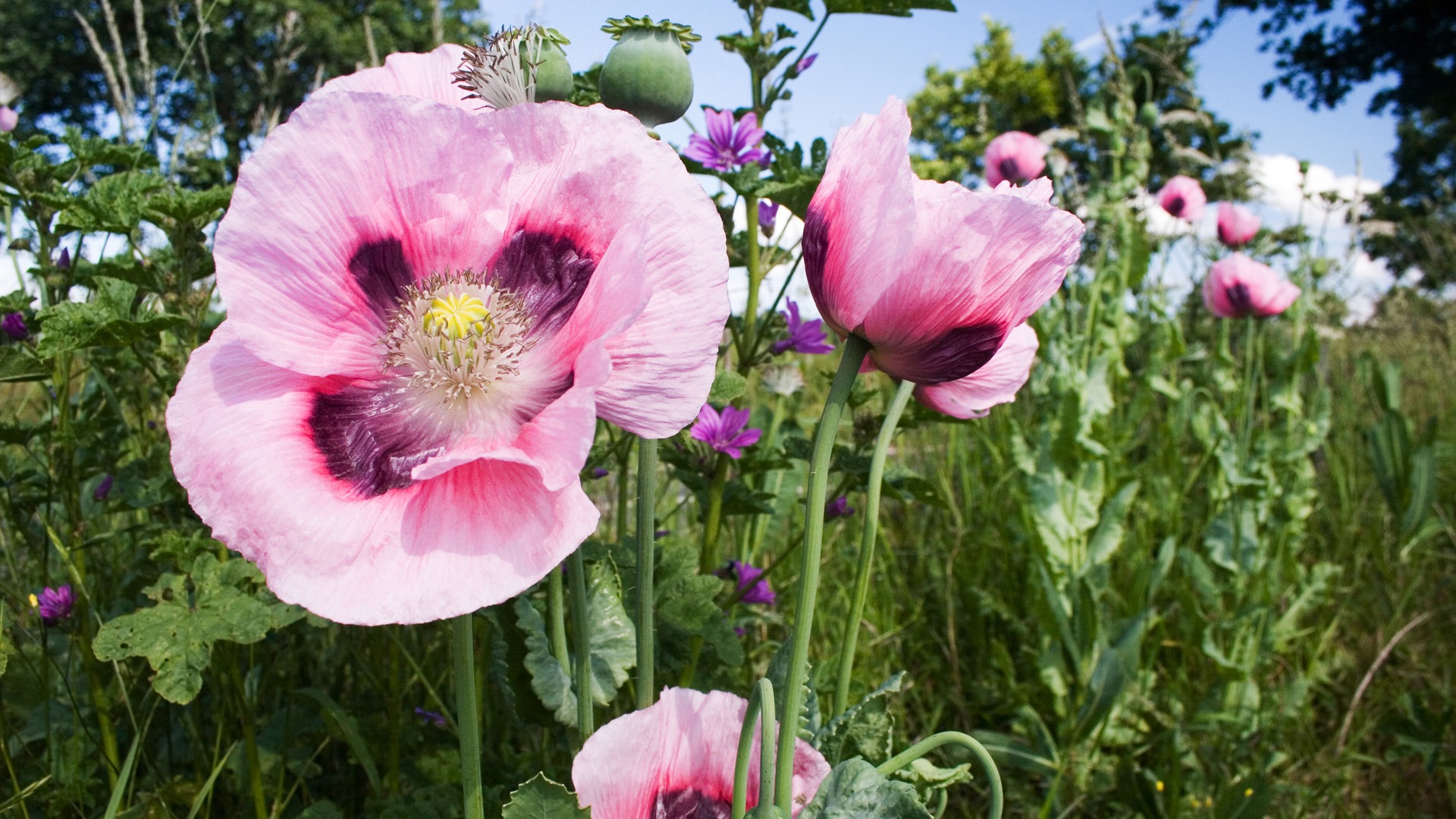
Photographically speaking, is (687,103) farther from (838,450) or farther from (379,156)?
(838,450)

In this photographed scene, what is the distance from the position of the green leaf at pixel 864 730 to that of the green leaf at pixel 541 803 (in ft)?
0.81

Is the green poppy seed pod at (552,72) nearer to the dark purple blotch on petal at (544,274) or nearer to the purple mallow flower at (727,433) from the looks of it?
the dark purple blotch on petal at (544,274)

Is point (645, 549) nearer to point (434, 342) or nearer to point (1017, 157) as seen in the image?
point (434, 342)

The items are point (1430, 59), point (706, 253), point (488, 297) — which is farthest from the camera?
point (1430, 59)

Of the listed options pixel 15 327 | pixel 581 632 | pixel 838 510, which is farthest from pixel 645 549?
pixel 15 327

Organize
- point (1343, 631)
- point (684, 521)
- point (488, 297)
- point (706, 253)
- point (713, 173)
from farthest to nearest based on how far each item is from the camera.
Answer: point (684, 521) < point (1343, 631) < point (713, 173) < point (488, 297) < point (706, 253)

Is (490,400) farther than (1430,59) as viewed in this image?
No

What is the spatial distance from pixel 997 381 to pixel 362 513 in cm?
58

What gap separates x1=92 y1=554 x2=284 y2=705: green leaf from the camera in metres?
0.94

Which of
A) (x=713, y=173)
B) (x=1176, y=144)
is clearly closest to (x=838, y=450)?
(x=713, y=173)

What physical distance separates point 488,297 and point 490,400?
3.1 inches

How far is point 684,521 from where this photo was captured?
2896 mm

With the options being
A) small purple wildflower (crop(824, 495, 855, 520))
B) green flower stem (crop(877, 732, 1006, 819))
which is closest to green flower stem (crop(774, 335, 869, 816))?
green flower stem (crop(877, 732, 1006, 819))

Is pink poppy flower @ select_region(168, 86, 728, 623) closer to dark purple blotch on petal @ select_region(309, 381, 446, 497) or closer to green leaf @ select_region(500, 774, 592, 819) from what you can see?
dark purple blotch on petal @ select_region(309, 381, 446, 497)
